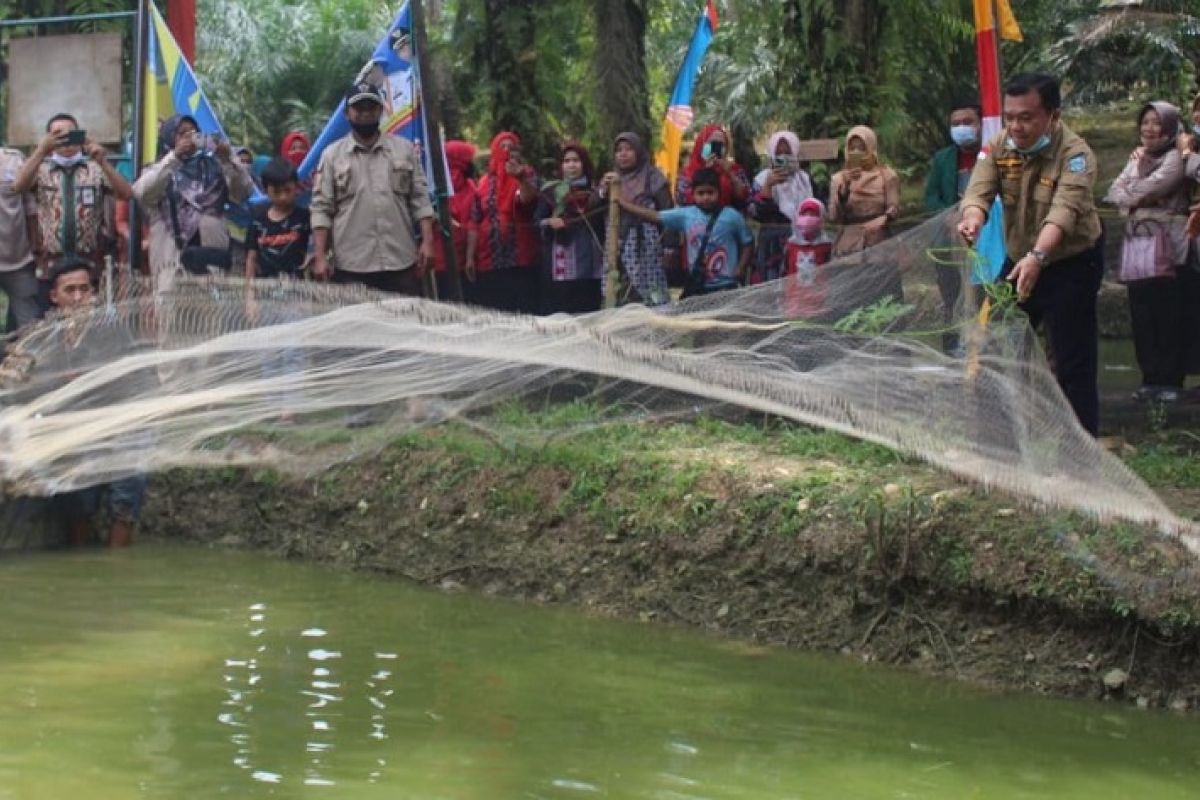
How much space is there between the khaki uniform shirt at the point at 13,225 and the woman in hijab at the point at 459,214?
7.15 feet

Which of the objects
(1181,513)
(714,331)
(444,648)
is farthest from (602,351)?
(1181,513)

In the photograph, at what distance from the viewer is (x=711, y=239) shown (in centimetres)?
954

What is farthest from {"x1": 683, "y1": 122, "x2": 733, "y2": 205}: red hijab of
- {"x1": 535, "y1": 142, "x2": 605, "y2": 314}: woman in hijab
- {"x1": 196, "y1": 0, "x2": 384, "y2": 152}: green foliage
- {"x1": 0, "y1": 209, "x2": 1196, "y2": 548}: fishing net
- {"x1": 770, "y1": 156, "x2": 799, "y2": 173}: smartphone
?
{"x1": 196, "y1": 0, "x2": 384, "y2": 152}: green foliage

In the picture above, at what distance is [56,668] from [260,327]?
1542 mm

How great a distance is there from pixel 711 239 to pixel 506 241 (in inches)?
68.4

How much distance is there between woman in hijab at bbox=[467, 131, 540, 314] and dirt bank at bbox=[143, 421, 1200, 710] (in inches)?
97.0

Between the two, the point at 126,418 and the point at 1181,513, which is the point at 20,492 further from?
the point at 1181,513

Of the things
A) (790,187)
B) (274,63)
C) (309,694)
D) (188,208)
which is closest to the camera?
(309,694)

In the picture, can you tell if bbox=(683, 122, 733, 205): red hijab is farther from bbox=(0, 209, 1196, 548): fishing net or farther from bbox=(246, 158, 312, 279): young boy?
bbox=(0, 209, 1196, 548): fishing net

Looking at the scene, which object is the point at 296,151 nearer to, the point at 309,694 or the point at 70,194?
the point at 70,194

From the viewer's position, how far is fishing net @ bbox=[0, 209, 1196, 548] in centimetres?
652

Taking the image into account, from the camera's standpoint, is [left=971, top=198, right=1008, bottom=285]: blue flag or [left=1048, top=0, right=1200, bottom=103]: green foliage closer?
[left=971, top=198, right=1008, bottom=285]: blue flag

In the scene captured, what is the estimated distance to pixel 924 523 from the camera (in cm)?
650

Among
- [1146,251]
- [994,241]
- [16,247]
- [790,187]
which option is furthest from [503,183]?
[994,241]
